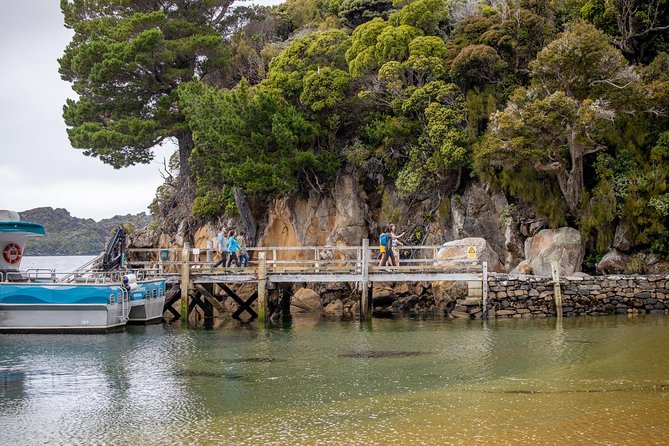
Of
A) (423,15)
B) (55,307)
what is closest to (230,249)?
(55,307)

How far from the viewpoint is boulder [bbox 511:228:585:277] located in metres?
29.2

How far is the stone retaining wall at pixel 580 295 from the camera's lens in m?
27.8

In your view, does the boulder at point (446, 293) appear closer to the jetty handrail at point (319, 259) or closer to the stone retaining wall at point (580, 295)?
the jetty handrail at point (319, 259)

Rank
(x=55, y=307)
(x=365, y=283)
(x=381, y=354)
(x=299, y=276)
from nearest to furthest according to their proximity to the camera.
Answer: (x=381, y=354), (x=55, y=307), (x=365, y=283), (x=299, y=276)

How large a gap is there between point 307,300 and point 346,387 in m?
17.7

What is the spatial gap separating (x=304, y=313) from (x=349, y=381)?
1612 cm

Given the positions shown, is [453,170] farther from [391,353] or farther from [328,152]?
[391,353]

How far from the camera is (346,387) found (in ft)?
53.9

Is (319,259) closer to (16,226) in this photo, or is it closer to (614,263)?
(614,263)

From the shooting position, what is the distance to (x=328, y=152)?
36438 mm

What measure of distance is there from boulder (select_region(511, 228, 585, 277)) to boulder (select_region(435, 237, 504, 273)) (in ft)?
3.45

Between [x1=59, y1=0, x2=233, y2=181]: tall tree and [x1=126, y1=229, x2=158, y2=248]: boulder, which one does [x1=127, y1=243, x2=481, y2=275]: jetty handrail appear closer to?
[x1=126, y1=229, x2=158, y2=248]: boulder

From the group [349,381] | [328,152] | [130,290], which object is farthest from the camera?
[328,152]

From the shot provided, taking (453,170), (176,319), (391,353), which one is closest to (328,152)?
(453,170)
